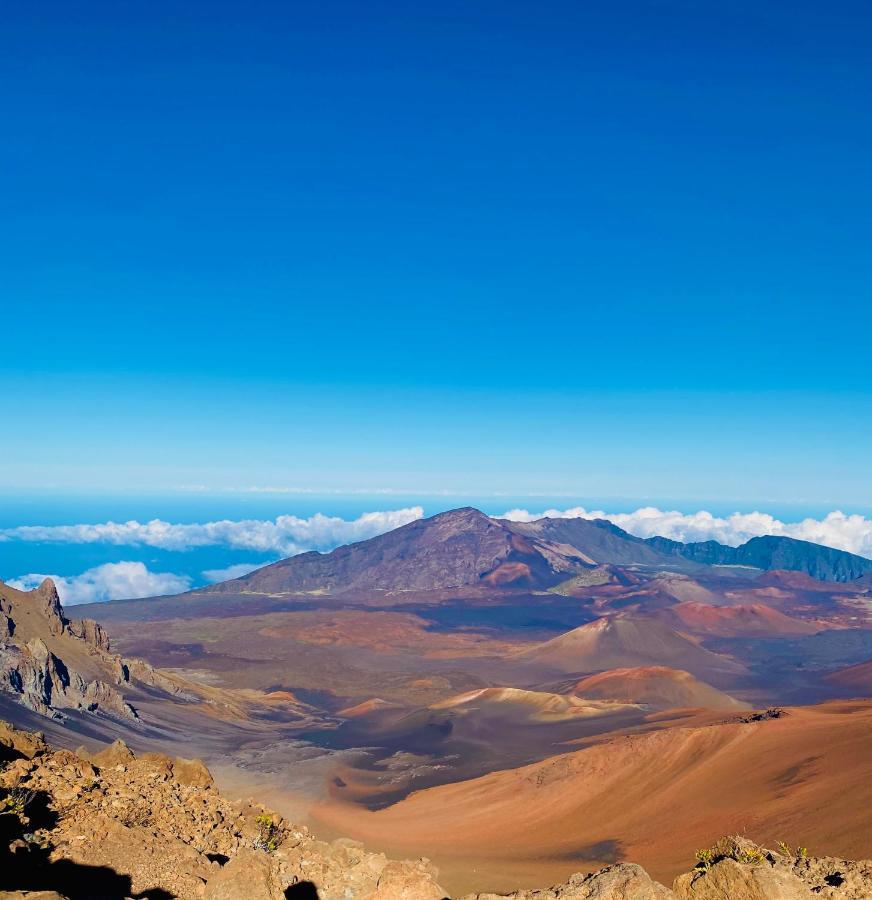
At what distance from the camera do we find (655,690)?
280 feet

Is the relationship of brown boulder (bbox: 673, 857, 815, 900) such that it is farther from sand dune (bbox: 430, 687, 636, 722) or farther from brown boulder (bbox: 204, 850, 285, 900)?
sand dune (bbox: 430, 687, 636, 722)

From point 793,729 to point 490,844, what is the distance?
19.1 metres

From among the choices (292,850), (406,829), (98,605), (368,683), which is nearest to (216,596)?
(98,605)

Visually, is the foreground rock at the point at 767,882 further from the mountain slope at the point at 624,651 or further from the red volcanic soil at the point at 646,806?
the mountain slope at the point at 624,651

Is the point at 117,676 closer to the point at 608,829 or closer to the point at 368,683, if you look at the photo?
the point at 368,683

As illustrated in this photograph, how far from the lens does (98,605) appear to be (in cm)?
17450

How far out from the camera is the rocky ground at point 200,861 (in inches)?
477

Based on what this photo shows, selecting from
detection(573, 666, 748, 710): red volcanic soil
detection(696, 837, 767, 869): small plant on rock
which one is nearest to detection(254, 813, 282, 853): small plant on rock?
detection(696, 837, 767, 869): small plant on rock

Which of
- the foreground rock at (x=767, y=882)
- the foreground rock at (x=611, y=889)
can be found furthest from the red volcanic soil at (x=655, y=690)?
the foreground rock at (x=611, y=889)

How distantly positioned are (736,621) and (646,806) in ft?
448

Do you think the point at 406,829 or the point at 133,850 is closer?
the point at 133,850

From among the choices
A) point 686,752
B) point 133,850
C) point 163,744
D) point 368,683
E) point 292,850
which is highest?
point 133,850

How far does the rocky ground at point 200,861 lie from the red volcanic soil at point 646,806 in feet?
38.7

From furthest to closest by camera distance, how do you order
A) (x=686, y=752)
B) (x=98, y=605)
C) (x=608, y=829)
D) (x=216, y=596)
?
1. (x=216, y=596)
2. (x=98, y=605)
3. (x=686, y=752)
4. (x=608, y=829)
